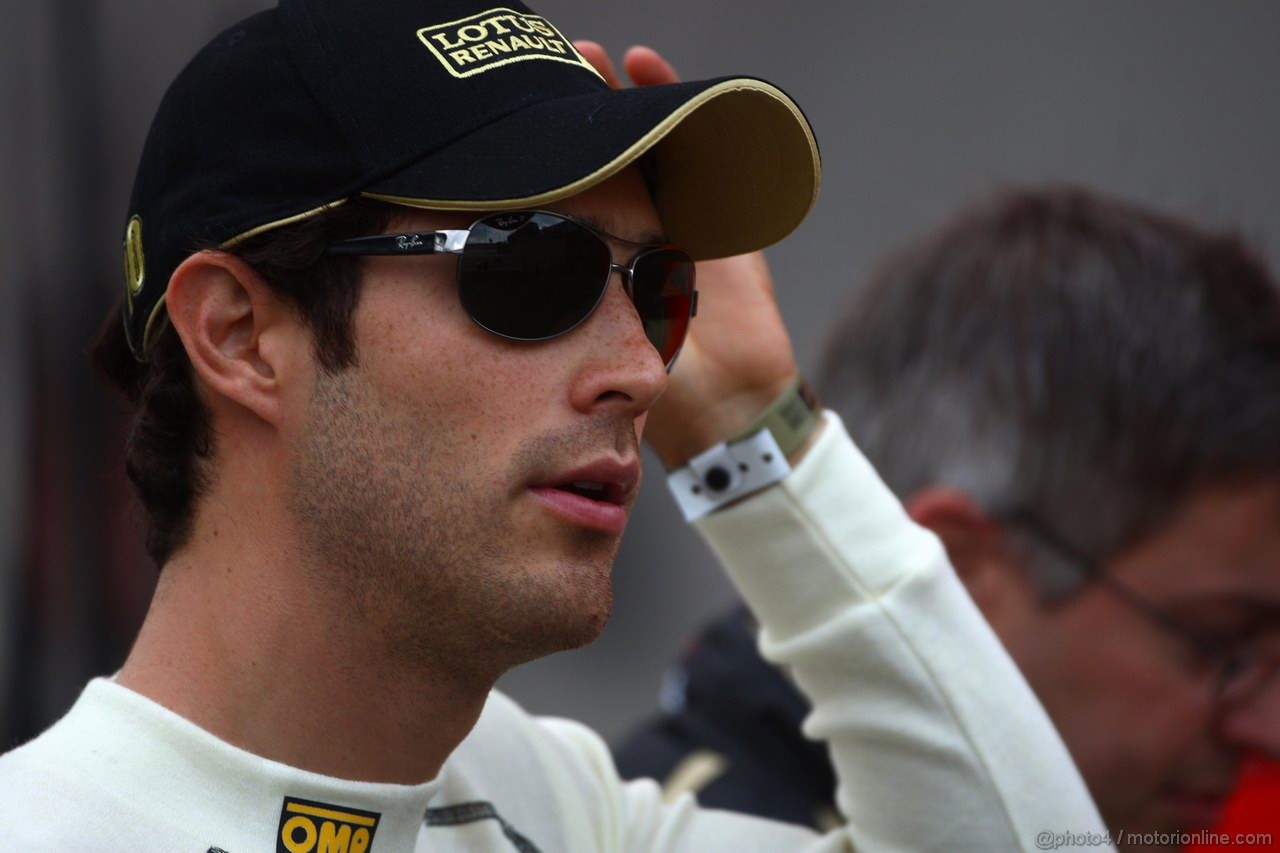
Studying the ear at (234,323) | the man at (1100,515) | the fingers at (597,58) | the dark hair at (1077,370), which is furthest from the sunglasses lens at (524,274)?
the dark hair at (1077,370)

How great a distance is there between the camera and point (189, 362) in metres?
1.77

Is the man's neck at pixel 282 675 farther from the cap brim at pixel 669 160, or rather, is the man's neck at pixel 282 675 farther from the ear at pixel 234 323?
the cap brim at pixel 669 160

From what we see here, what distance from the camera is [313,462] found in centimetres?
165

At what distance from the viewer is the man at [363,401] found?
160 cm

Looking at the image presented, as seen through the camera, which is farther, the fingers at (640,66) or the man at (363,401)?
the fingers at (640,66)

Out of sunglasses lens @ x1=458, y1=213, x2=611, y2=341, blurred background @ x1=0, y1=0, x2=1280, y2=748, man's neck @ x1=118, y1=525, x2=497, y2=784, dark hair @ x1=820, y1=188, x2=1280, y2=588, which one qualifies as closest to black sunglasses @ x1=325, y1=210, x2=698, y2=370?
sunglasses lens @ x1=458, y1=213, x2=611, y2=341

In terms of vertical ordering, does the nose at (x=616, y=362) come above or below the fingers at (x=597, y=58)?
below

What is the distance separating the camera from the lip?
1.65m

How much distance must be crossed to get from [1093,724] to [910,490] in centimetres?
57

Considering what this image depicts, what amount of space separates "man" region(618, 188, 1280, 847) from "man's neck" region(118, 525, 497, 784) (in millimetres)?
1200

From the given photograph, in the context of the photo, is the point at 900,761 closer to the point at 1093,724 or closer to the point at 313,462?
the point at 1093,724

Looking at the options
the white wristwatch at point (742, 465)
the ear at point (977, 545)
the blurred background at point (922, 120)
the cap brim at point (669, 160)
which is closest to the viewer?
the cap brim at point (669, 160)

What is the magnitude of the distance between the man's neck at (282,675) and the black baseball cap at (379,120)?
0.34 metres

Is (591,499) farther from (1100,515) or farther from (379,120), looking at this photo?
(1100,515)
